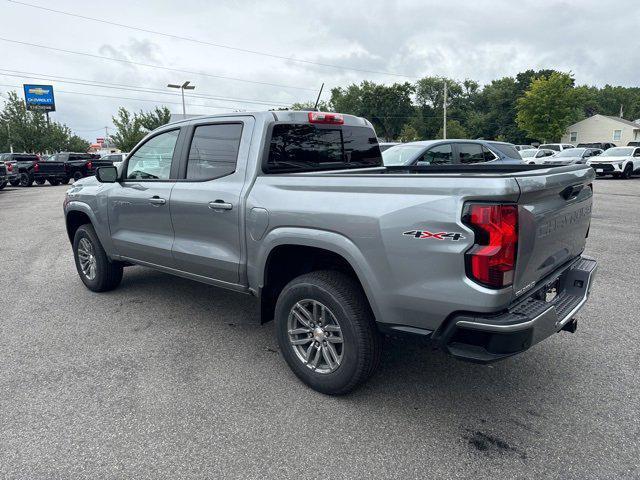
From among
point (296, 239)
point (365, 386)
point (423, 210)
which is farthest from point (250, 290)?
point (423, 210)

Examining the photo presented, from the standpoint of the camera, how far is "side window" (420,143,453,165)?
923 cm

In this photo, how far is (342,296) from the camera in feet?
9.23

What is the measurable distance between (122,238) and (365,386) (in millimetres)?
2955

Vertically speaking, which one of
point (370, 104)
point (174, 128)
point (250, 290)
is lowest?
point (250, 290)

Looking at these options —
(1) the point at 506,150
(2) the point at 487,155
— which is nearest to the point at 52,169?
(2) the point at 487,155

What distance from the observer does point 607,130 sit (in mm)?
57875

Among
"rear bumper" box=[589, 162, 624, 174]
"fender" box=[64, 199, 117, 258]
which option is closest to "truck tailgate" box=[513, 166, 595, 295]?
"fender" box=[64, 199, 117, 258]

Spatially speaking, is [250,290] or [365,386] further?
[250,290]

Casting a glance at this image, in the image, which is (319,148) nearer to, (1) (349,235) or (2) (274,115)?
(2) (274,115)

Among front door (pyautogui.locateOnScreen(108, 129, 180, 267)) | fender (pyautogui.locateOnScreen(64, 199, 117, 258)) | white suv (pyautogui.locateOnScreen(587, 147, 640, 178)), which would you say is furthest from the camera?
white suv (pyautogui.locateOnScreen(587, 147, 640, 178))

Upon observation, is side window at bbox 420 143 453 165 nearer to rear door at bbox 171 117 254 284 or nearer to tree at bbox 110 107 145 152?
rear door at bbox 171 117 254 284

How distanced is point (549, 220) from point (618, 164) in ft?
77.6

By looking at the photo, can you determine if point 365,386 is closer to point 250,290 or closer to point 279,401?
point 279,401

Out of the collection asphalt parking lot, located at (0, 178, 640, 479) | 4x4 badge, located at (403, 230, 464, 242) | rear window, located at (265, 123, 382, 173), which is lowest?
asphalt parking lot, located at (0, 178, 640, 479)
